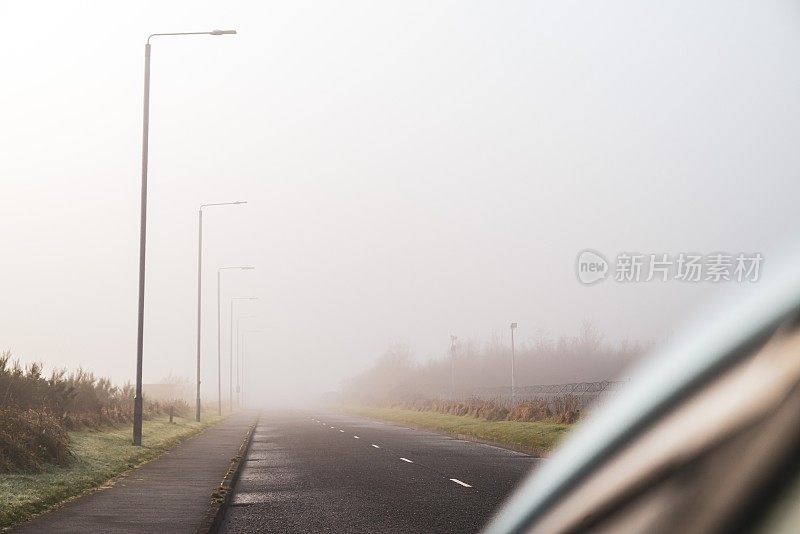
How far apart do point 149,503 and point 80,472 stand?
4684mm

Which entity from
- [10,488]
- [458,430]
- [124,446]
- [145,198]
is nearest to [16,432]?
[10,488]

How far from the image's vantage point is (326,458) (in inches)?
925

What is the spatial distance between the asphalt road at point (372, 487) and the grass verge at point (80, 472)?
249 cm

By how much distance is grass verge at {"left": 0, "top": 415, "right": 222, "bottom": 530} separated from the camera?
42.9 feet

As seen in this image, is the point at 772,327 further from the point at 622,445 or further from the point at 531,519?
the point at 531,519

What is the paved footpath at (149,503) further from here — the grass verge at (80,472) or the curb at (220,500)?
the grass verge at (80,472)

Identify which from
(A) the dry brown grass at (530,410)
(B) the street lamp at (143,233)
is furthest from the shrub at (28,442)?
(A) the dry brown grass at (530,410)

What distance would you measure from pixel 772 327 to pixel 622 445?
1.30 feet

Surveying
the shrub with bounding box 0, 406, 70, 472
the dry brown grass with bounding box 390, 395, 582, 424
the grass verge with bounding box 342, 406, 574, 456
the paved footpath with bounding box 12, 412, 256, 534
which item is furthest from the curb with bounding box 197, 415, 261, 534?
the dry brown grass with bounding box 390, 395, 582, 424

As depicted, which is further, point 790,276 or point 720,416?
point 790,276

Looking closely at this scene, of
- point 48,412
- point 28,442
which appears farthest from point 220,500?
point 48,412

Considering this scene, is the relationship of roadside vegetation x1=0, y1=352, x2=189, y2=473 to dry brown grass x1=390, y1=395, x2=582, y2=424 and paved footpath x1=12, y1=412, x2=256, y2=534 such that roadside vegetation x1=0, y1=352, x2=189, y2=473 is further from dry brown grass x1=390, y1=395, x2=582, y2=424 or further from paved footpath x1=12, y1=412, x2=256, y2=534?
dry brown grass x1=390, y1=395, x2=582, y2=424

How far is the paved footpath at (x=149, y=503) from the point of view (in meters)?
11.2

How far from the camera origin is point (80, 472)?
17734 millimetres
